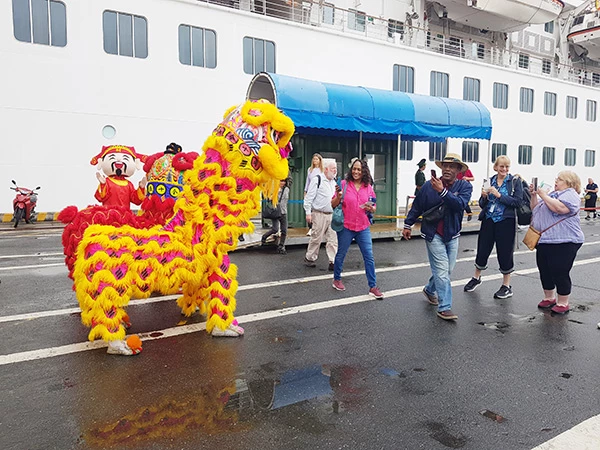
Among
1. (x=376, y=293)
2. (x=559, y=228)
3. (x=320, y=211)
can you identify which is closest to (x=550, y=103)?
(x=320, y=211)

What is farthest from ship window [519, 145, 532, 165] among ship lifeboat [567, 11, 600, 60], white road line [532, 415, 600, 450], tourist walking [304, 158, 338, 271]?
white road line [532, 415, 600, 450]

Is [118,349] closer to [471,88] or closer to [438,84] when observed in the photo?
[438,84]

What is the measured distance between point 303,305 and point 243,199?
197cm

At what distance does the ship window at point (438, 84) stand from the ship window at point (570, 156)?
40.6 feet

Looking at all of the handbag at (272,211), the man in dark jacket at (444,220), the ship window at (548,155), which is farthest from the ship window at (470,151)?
the man in dark jacket at (444,220)

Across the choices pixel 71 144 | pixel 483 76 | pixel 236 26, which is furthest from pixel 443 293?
pixel 483 76

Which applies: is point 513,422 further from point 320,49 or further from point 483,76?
point 483,76

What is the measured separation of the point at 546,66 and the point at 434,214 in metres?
34.9

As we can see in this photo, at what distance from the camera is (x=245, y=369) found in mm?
3910

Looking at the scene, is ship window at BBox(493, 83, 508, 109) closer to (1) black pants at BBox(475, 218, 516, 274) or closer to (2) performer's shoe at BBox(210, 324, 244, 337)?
(1) black pants at BBox(475, 218, 516, 274)

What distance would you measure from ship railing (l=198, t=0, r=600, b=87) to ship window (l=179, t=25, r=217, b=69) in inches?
104

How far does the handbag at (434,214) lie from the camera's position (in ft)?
17.3

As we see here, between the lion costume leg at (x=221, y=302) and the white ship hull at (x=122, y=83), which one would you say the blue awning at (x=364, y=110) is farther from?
the lion costume leg at (x=221, y=302)

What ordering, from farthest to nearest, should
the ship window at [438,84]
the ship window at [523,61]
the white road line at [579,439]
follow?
the ship window at [523,61]
the ship window at [438,84]
the white road line at [579,439]
